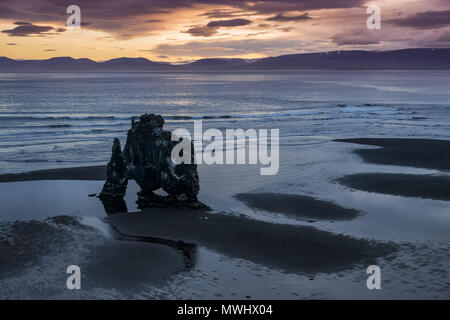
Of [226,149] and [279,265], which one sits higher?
[226,149]

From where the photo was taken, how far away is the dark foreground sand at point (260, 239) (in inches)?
626

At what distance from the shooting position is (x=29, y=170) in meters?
29.5

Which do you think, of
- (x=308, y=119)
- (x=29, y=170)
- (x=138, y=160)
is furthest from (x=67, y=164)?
(x=308, y=119)

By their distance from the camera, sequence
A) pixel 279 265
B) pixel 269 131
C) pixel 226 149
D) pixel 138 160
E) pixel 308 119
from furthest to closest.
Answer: pixel 308 119 < pixel 269 131 < pixel 226 149 < pixel 138 160 < pixel 279 265

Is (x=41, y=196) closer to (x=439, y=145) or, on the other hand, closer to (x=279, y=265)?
(x=279, y=265)

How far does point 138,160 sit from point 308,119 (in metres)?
40.9

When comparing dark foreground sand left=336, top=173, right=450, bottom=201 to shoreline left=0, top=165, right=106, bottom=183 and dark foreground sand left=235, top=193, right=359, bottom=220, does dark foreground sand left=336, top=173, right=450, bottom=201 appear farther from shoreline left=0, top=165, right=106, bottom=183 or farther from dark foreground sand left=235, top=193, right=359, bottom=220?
shoreline left=0, top=165, right=106, bottom=183

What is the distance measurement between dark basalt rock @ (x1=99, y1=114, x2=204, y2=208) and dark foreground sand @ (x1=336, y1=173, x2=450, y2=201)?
9.39 m

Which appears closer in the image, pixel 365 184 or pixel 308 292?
pixel 308 292

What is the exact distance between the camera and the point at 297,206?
22203 mm

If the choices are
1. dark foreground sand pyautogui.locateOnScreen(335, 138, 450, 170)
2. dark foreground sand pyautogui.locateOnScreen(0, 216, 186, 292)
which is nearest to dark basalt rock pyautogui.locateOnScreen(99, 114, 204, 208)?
dark foreground sand pyautogui.locateOnScreen(0, 216, 186, 292)
